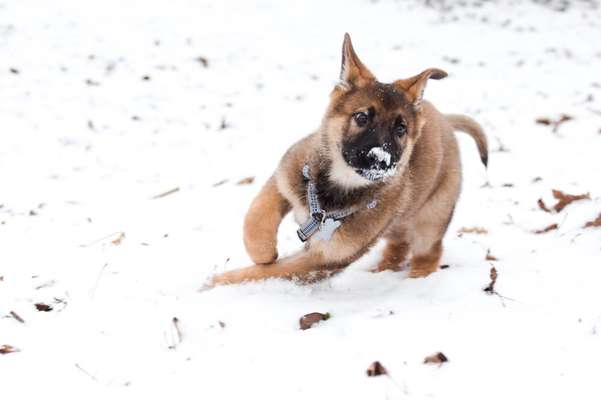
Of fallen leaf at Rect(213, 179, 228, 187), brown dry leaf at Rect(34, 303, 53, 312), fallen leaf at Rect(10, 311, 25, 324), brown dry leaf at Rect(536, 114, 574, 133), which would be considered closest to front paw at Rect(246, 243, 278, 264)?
brown dry leaf at Rect(34, 303, 53, 312)

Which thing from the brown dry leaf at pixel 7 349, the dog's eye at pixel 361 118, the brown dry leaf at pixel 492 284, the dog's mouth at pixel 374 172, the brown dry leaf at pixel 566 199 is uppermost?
the dog's eye at pixel 361 118

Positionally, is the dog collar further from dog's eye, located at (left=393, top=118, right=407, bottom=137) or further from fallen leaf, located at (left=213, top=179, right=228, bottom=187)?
fallen leaf, located at (left=213, top=179, right=228, bottom=187)

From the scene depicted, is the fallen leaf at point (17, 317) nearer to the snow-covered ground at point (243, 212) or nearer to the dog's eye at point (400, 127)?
the snow-covered ground at point (243, 212)

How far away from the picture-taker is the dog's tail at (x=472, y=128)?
3619 millimetres

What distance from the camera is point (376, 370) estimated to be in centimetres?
215

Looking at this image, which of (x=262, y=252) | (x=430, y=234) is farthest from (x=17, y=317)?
(x=430, y=234)

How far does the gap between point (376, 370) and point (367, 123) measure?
1.26 metres

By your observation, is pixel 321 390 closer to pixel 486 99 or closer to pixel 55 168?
pixel 55 168

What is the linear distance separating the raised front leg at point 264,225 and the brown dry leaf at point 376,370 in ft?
3.57

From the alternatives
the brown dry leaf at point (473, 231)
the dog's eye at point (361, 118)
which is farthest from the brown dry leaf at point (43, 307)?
the brown dry leaf at point (473, 231)

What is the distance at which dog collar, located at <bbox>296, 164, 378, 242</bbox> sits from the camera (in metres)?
2.93

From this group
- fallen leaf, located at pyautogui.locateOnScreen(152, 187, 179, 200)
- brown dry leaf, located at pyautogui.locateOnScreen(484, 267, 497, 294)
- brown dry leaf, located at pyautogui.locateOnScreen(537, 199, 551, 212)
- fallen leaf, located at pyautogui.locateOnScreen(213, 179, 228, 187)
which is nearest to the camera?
brown dry leaf, located at pyautogui.locateOnScreen(484, 267, 497, 294)

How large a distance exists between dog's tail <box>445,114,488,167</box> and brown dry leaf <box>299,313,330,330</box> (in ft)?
5.13

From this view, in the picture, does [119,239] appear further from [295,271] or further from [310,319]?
[310,319]
